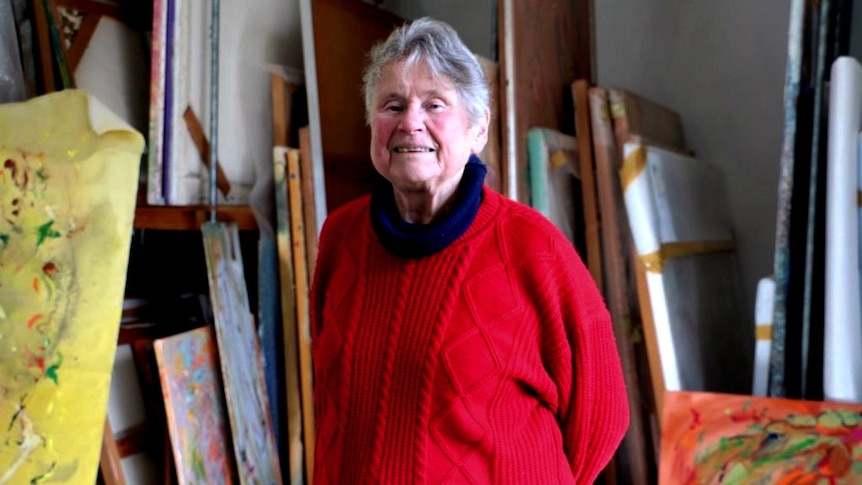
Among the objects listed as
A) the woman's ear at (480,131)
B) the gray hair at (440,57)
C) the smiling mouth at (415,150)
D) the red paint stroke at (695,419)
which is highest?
the gray hair at (440,57)

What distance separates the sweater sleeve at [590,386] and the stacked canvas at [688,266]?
0.41 metres

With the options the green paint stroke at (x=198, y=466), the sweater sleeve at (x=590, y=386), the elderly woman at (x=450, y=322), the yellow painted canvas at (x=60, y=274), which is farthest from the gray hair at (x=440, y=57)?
the green paint stroke at (x=198, y=466)

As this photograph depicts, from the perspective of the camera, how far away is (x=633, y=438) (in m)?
1.62

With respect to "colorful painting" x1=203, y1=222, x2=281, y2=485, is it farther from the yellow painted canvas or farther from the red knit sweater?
the red knit sweater

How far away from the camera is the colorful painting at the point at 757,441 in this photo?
119cm

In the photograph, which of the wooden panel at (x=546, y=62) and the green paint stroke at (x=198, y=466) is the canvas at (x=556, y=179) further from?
the green paint stroke at (x=198, y=466)

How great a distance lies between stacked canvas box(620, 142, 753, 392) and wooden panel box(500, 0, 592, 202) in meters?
0.26

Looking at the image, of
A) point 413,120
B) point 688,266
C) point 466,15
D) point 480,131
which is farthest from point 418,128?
point 466,15

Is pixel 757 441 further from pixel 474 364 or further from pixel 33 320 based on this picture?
pixel 33 320

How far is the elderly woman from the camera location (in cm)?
98

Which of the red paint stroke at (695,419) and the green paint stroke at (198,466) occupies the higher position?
the red paint stroke at (695,419)

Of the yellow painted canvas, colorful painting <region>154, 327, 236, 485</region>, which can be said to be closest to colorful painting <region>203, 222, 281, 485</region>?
colorful painting <region>154, 327, 236, 485</region>

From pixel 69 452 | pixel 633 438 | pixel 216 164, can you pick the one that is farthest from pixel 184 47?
pixel 633 438

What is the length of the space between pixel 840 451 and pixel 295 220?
1172 millimetres
